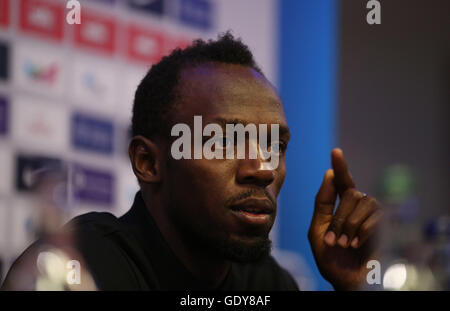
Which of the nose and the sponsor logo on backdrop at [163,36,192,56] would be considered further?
the sponsor logo on backdrop at [163,36,192,56]

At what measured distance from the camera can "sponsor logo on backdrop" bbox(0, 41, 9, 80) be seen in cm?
255

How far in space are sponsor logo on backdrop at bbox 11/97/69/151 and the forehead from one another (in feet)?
4.94

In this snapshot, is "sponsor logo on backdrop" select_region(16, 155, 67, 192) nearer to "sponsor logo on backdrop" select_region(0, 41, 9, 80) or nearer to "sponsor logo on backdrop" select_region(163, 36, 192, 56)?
"sponsor logo on backdrop" select_region(0, 41, 9, 80)

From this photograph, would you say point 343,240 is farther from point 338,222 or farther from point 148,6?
point 148,6

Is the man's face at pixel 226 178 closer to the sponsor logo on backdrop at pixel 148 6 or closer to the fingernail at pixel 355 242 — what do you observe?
the fingernail at pixel 355 242

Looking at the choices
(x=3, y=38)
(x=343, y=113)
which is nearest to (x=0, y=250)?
(x=3, y=38)

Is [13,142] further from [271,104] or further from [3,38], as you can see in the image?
[271,104]

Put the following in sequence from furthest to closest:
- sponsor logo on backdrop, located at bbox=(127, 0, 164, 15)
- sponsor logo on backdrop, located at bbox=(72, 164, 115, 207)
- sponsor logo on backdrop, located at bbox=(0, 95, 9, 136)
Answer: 1. sponsor logo on backdrop, located at bbox=(127, 0, 164, 15)
2. sponsor logo on backdrop, located at bbox=(72, 164, 115, 207)
3. sponsor logo on backdrop, located at bbox=(0, 95, 9, 136)

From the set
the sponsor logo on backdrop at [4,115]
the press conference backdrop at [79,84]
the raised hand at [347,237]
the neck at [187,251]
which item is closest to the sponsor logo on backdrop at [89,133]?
the press conference backdrop at [79,84]

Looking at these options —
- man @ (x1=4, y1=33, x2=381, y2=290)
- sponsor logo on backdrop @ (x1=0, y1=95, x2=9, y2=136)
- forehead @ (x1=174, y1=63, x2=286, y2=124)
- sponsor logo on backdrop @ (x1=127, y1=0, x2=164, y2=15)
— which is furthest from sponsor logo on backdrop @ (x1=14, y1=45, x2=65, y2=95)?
forehead @ (x1=174, y1=63, x2=286, y2=124)

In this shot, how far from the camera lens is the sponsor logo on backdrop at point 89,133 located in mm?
2699

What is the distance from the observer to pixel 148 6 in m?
2.90

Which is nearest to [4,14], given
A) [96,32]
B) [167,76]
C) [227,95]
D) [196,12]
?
[96,32]

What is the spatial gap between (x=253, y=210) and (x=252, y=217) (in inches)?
0.5
